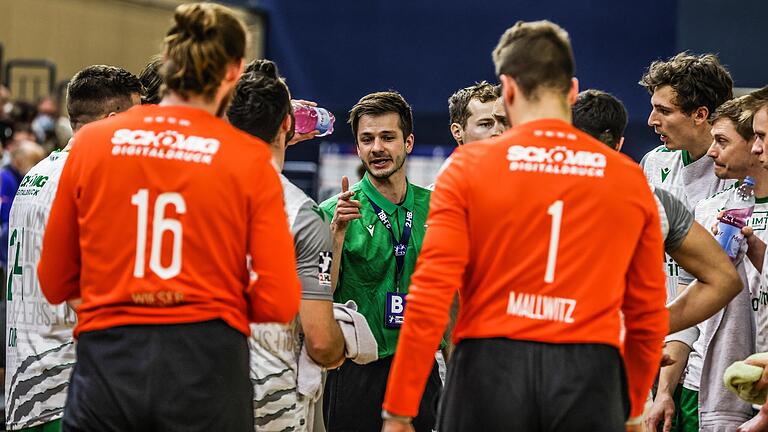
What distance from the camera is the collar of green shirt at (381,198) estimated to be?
507 cm

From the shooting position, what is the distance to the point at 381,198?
5086mm

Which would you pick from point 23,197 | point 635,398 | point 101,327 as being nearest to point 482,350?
point 635,398

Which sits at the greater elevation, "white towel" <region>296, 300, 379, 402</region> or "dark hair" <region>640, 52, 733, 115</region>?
"dark hair" <region>640, 52, 733, 115</region>

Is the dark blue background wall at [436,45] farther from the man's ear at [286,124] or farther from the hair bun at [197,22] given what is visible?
the hair bun at [197,22]

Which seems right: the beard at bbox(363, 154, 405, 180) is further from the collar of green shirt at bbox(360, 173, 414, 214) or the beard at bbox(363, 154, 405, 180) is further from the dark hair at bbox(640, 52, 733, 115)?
the dark hair at bbox(640, 52, 733, 115)

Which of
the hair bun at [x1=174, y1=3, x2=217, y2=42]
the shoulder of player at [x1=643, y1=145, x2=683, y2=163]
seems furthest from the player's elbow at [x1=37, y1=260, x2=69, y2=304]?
the shoulder of player at [x1=643, y1=145, x2=683, y2=163]

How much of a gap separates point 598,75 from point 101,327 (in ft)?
Answer: 33.5

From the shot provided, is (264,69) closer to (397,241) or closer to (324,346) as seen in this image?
(324,346)

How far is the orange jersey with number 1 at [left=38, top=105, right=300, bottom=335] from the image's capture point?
2.83m

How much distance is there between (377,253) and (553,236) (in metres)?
2.06

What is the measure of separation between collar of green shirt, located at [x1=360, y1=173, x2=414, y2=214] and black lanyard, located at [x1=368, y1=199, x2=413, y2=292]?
21 millimetres

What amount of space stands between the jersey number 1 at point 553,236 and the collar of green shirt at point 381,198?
7.11 feet

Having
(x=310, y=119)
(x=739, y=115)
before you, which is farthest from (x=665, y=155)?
(x=310, y=119)

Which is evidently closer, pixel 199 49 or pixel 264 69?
pixel 199 49
